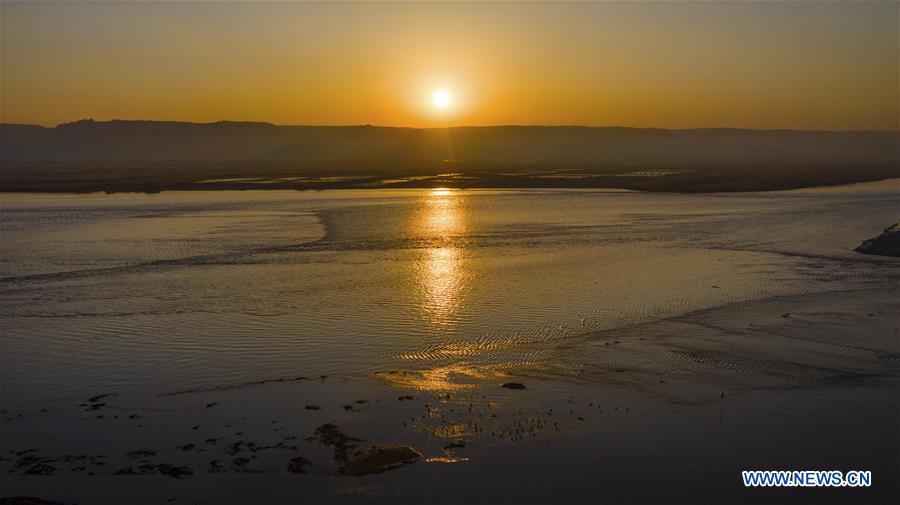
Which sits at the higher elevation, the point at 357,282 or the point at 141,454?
the point at 357,282

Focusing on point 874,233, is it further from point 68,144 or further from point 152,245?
point 68,144

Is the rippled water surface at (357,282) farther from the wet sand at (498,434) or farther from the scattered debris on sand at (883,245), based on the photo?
the wet sand at (498,434)

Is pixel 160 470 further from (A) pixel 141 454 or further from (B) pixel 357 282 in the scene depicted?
(B) pixel 357 282

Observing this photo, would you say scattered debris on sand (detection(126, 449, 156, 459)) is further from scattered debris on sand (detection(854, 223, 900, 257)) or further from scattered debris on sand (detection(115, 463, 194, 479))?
scattered debris on sand (detection(854, 223, 900, 257))

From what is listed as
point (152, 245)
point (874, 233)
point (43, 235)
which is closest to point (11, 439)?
point (152, 245)

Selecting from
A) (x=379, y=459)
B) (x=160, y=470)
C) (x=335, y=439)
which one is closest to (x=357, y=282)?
(x=335, y=439)

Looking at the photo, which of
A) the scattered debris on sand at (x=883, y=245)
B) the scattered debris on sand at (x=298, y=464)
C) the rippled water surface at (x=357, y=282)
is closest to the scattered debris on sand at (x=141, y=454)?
the scattered debris on sand at (x=298, y=464)
